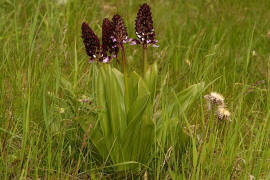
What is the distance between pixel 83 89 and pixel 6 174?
91 centimetres

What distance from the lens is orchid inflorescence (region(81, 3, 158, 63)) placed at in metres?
1.87

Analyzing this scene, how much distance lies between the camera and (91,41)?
1889 millimetres

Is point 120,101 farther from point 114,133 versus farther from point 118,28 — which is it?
point 118,28

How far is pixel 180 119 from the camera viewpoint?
1.96m

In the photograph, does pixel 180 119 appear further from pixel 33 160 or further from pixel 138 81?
pixel 33 160

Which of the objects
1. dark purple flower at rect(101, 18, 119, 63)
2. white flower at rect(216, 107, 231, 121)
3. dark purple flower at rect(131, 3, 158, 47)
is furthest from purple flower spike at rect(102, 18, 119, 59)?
white flower at rect(216, 107, 231, 121)

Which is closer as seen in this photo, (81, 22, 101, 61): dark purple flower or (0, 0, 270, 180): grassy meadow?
(0, 0, 270, 180): grassy meadow

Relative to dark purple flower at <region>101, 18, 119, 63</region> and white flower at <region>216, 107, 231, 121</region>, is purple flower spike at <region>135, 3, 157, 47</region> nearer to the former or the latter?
dark purple flower at <region>101, 18, 119, 63</region>

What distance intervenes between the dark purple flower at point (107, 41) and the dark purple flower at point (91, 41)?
0.13 feet

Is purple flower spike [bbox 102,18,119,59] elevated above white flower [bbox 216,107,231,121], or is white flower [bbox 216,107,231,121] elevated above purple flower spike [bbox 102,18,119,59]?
purple flower spike [bbox 102,18,119,59]

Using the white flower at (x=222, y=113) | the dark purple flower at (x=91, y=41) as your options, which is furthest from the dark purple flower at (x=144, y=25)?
the white flower at (x=222, y=113)

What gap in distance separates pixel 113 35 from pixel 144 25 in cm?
18

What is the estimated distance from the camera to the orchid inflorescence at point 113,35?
187cm

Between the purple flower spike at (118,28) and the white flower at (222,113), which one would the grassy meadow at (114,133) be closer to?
the white flower at (222,113)
